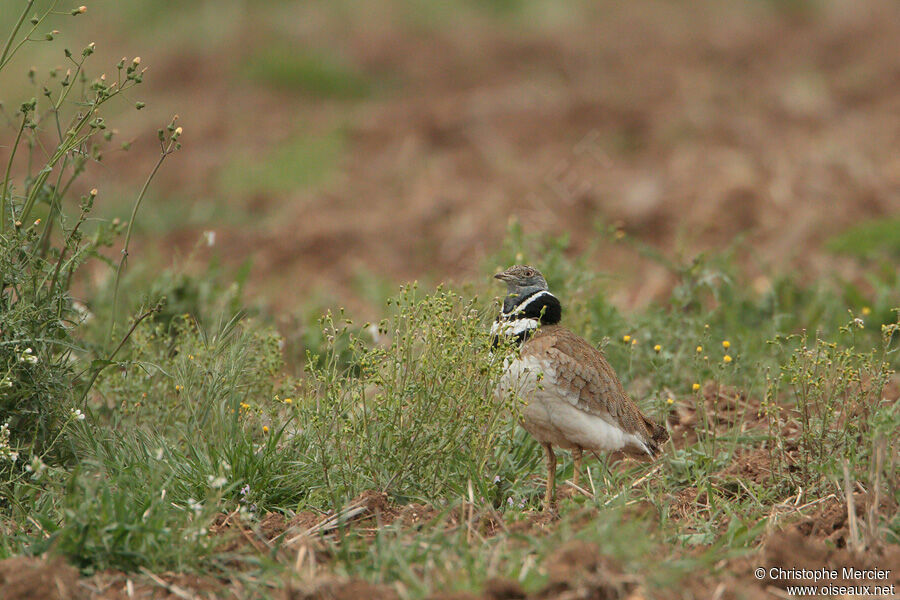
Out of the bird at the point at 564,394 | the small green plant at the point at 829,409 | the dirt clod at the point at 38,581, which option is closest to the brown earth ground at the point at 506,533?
the dirt clod at the point at 38,581

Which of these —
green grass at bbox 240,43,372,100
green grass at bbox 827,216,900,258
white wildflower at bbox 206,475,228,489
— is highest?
white wildflower at bbox 206,475,228,489

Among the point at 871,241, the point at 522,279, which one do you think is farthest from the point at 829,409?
the point at 871,241

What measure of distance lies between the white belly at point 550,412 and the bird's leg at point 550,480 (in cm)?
10

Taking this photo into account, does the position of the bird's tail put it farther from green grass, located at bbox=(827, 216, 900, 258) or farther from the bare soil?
green grass, located at bbox=(827, 216, 900, 258)

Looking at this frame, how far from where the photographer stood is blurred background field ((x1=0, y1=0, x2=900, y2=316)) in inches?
379

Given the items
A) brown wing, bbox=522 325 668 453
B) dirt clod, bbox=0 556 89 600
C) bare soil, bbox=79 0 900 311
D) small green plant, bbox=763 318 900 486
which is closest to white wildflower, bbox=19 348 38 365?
dirt clod, bbox=0 556 89 600

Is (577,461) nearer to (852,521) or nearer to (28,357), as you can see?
(852,521)

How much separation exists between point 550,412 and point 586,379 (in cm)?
24

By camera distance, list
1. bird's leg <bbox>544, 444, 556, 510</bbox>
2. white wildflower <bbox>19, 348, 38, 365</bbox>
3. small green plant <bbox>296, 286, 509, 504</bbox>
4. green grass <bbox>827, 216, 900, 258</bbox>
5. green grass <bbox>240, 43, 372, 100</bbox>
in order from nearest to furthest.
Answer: white wildflower <bbox>19, 348, 38, 365</bbox> → small green plant <bbox>296, 286, 509, 504</bbox> → bird's leg <bbox>544, 444, 556, 510</bbox> → green grass <bbox>827, 216, 900, 258</bbox> → green grass <bbox>240, 43, 372, 100</bbox>

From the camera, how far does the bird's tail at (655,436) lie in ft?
16.0

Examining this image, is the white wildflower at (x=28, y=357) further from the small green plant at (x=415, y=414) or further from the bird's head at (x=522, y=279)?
the bird's head at (x=522, y=279)

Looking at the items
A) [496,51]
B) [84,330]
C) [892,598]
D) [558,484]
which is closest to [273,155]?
[496,51]

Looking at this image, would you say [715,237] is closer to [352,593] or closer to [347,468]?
[347,468]

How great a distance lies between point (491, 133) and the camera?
481 inches
